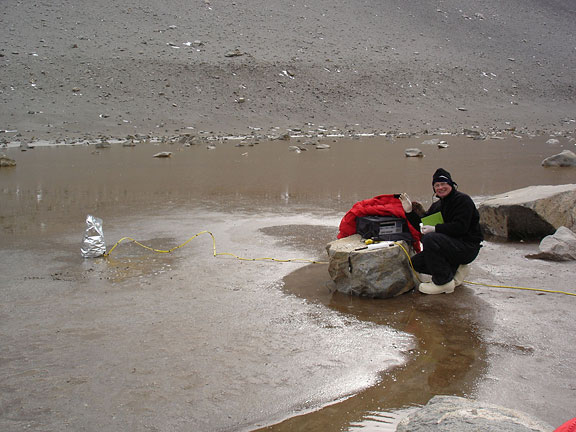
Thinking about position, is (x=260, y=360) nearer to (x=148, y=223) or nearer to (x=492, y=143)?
(x=148, y=223)

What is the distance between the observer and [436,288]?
608cm

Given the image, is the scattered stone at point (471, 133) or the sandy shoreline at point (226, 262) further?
the scattered stone at point (471, 133)

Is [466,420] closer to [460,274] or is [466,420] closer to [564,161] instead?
[460,274]

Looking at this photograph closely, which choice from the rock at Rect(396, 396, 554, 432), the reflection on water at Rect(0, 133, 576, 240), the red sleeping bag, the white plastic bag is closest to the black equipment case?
the red sleeping bag

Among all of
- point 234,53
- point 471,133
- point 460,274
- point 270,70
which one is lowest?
point 460,274

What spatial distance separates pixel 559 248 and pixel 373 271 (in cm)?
282

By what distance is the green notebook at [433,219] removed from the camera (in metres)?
6.18

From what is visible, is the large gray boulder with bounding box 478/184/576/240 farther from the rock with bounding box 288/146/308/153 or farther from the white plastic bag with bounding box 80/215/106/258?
the rock with bounding box 288/146/308/153

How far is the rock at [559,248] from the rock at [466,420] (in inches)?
177

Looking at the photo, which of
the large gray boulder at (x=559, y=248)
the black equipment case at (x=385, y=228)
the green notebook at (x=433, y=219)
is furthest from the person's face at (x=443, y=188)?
the large gray boulder at (x=559, y=248)

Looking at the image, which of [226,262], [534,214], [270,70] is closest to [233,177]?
[226,262]

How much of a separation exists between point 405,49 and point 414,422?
52111mm

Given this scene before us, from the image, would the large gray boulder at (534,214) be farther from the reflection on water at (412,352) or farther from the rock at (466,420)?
the rock at (466,420)

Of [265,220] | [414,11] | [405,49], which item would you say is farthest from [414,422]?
[414,11]
